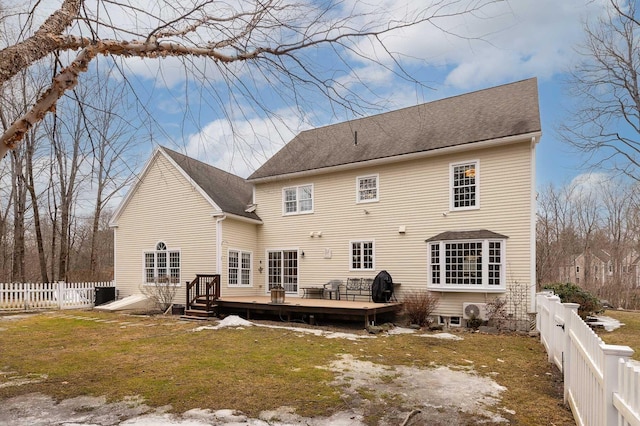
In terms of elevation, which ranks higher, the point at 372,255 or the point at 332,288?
the point at 372,255

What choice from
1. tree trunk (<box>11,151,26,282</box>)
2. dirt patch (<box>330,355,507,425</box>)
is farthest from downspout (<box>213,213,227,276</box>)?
tree trunk (<box>11,151,26,282</box>)

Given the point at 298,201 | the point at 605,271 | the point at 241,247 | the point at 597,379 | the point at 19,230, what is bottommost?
the point at 605,271

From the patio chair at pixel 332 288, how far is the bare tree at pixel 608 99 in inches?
500

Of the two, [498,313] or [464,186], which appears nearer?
[498,313]

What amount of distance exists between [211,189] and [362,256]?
259 inches

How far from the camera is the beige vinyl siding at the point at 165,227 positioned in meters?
15.5

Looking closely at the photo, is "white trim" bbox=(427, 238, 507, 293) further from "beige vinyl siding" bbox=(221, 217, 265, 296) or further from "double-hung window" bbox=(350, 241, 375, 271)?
"beige vinyl siding" bbox=(221, 217, 265, 296)

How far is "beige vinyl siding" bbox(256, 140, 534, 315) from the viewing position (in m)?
11.7

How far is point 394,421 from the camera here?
174 inches

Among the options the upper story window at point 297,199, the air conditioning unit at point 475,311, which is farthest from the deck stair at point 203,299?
the air conditioning unit at point 475,311

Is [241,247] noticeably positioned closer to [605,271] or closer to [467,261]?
[467,261]

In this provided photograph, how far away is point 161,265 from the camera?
16547 millimetres

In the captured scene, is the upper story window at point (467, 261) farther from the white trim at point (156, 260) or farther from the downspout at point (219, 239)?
the white trim at point (156, 260)

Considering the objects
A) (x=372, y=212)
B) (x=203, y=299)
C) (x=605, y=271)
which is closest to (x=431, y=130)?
(x=372, y=212)
